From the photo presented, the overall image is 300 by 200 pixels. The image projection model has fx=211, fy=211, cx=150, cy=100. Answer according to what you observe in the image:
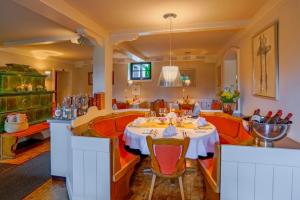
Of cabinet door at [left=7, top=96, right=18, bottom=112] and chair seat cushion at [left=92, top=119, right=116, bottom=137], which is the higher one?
cabinet door at [left=7, top=96, right=18, bottom=112]

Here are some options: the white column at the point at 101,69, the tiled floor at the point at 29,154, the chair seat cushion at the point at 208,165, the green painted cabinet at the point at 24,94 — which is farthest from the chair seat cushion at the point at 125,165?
the green painted cabinet at the point at 24,94

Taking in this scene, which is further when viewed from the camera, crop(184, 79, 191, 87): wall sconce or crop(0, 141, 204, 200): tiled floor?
crop(184, 79, 191, 87): wall sconce

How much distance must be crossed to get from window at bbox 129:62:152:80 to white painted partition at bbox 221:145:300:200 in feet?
20.4

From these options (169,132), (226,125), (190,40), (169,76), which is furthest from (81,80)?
(169,132)

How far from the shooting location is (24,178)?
10.7 ft

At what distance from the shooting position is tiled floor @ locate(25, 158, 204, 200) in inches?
104

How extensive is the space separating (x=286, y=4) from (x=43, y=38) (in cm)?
441

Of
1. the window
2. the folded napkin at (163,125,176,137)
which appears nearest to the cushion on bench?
the folded napkin at (163,125,176,137)

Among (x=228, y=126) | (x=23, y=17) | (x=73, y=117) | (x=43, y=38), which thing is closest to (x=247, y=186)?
(x=228, y=126)

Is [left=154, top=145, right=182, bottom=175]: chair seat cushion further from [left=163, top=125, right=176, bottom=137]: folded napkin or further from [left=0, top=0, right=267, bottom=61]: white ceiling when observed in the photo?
[left=0, top=0, right=267, bottom=61]: white ceiling

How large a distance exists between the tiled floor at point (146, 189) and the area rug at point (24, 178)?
0.16 metres

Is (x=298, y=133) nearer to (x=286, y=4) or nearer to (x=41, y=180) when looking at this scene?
(x=286, y=4)

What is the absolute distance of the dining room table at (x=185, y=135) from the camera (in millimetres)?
2473

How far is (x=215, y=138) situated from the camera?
2738 mm
